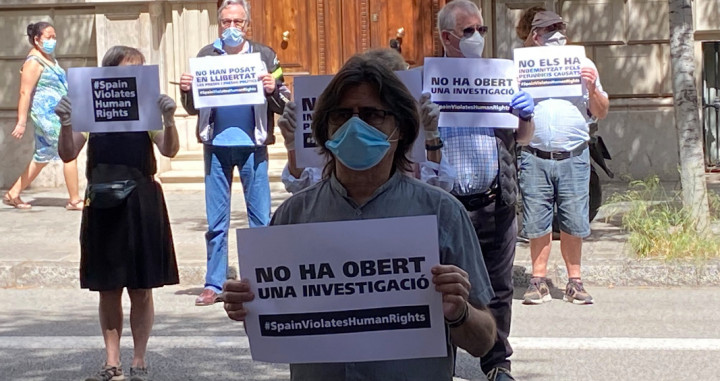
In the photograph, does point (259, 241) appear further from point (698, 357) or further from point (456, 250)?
point (698, 357)

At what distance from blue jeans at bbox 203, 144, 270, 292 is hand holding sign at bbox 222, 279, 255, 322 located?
5327 mm

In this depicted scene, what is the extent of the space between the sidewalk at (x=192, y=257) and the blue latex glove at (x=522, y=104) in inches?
128

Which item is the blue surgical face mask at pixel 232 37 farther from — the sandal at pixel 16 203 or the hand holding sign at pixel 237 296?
the sandal at pixel 16 203

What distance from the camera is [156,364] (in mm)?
7188

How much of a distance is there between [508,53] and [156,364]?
8276 mm

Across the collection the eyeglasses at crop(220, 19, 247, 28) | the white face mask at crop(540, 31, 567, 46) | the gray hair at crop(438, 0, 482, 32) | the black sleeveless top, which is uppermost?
the gray hair at crop(438, 0, 482, 32)

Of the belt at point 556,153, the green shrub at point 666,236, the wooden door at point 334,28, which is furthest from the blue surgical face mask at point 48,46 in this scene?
the belt at point 556,153

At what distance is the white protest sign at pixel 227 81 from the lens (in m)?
8.32

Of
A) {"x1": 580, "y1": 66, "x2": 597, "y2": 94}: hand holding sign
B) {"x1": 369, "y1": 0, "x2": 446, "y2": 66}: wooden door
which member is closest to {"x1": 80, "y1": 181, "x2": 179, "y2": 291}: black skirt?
{"x1": 580, "y1": 66, "x2": 597, "y2": 94}: hand holding sign

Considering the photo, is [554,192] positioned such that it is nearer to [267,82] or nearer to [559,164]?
[559,164]

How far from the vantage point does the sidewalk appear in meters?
9.44

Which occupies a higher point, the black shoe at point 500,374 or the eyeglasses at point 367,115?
the eyeglasses at point 367,115

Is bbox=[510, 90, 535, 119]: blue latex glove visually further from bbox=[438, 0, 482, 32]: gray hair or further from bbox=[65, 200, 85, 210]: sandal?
bbox=[65, 200, 85, 210]: sandal

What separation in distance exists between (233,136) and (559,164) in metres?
2.20
